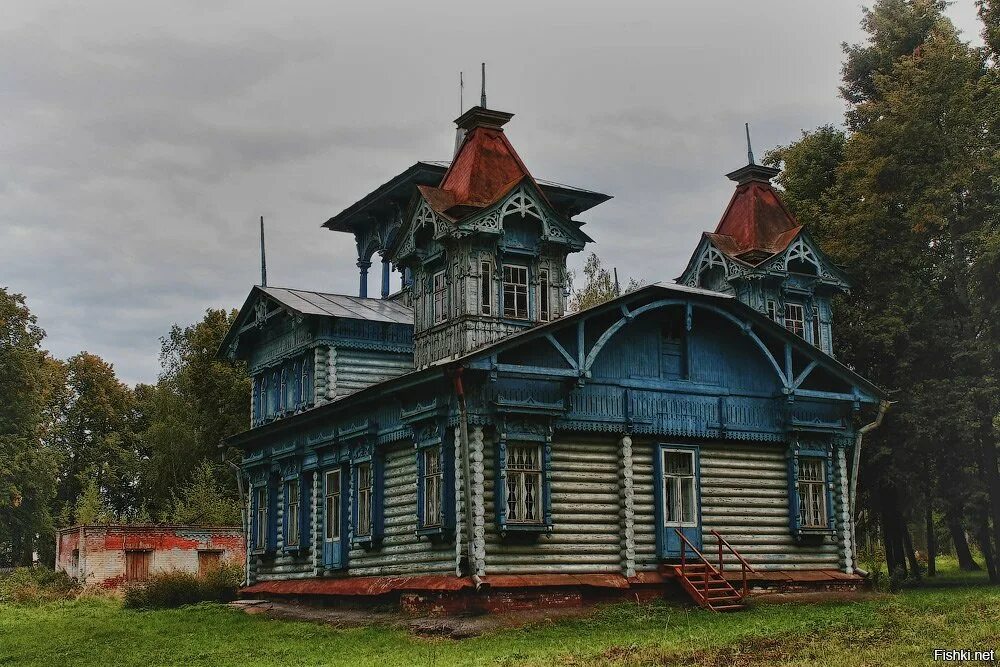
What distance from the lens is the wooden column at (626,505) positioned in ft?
81.9

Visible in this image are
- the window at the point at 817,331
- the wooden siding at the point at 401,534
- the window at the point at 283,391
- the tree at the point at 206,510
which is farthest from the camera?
the tree at the point at 206,510

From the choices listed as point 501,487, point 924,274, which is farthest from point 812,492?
point 924,274

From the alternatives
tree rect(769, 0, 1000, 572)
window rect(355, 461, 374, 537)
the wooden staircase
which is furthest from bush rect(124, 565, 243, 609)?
tree rect(769, 0, 1000, 572)

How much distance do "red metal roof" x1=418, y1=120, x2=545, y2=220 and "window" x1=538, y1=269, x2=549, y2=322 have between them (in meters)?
1.97

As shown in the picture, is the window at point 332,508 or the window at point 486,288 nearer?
the window at point 486,288

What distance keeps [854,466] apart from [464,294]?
35.3 feet

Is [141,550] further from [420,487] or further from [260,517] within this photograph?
[420,487]

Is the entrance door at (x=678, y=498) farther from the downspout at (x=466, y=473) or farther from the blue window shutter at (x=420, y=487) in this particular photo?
the blue window shutter at (x=420, y=487)

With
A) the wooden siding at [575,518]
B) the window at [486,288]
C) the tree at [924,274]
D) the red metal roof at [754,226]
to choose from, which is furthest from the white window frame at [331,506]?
the tree at [924,274]

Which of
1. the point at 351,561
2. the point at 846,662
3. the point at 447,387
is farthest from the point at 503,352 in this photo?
the point at 846,662

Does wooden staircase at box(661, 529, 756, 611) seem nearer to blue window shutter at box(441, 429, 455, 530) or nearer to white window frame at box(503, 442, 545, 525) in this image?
white window frame at box(503, 442, 545, 525)

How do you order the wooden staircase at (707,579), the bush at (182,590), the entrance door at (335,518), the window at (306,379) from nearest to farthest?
the wooden staircase at (707,579) → the entrance door at (335,518) → the window at (306,379) → the bush at (182,590)

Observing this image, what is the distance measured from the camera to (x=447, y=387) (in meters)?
24.4

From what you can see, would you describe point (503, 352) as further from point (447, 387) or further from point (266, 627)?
point (266, 627)
